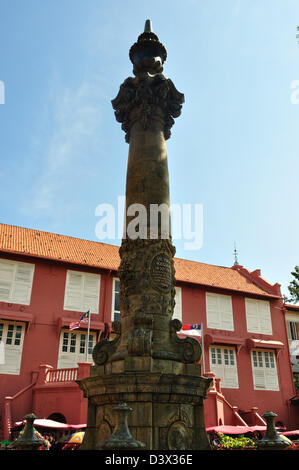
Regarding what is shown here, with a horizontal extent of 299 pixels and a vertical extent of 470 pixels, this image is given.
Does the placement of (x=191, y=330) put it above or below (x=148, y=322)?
above

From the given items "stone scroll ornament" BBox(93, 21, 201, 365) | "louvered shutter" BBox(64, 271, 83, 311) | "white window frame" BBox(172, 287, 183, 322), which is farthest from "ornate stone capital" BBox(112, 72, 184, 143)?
"white window frame" BBox(172, 287, 183, 322)

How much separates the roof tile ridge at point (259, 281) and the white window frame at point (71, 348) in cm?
1286

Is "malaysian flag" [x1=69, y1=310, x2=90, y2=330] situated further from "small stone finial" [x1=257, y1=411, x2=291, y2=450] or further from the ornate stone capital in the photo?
"small stone finial" [x1=257, y1=411, x2=291, y2=450]

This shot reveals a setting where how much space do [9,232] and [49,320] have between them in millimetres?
5822

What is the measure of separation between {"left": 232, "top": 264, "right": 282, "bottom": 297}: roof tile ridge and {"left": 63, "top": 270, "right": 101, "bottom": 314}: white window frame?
1184cm

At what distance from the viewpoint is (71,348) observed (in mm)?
20516

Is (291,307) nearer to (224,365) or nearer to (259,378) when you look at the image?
(259,378)

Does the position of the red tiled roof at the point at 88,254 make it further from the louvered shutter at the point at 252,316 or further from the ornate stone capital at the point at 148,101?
the ornate stone capital at the point at 148,101

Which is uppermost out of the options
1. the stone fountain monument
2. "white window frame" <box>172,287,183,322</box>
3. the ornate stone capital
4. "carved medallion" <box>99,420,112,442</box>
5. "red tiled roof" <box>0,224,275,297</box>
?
"red tiled roof" <box>0,224,275,297</box>

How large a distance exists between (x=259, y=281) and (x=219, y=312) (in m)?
4.96

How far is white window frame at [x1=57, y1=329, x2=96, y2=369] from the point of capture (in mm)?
20109

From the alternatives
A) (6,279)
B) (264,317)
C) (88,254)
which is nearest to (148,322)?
(6,279)

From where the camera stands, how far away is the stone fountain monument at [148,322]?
686cm
